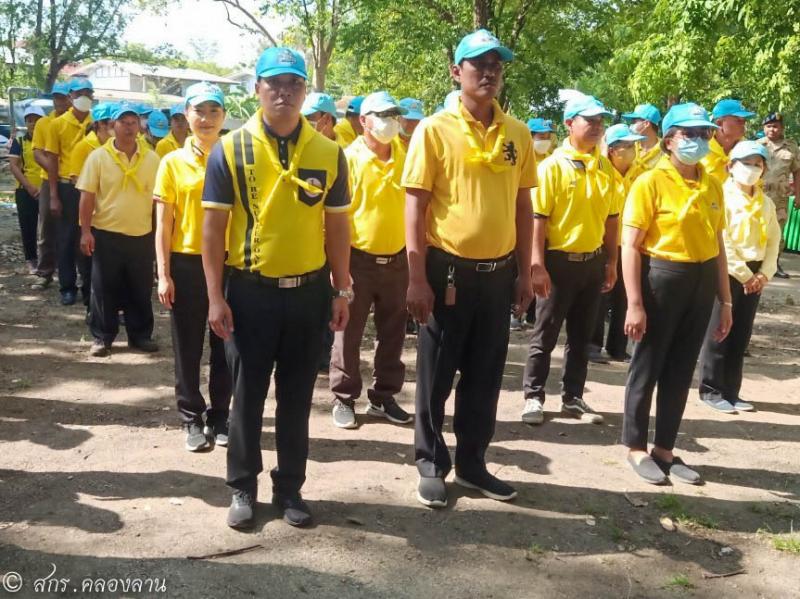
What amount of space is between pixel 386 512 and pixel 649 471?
5.48 ft

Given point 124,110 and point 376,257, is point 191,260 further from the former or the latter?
point 124,110

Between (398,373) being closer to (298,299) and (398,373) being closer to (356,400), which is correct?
(356,400)

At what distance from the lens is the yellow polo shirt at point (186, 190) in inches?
186

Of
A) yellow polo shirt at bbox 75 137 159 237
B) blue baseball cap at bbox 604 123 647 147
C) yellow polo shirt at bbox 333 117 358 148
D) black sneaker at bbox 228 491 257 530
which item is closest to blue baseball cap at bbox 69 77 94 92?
yellow polo shirt at bbox 75 137 159 237

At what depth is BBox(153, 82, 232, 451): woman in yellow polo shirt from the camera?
473cm

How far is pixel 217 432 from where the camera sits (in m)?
5.09

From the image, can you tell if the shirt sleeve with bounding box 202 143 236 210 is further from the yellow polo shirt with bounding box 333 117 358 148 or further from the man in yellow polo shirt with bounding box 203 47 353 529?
the yellow polo shirt with bounding box 333 117 358 148

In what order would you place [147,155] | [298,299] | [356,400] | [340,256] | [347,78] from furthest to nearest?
[347,78]
[147,155]
[356,400]
[340,256]
[298,299]

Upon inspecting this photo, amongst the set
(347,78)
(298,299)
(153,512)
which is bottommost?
(153,512)

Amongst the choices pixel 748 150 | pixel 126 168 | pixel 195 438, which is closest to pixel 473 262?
pixel 195 438

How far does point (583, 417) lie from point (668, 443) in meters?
1.06

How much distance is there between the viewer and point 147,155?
263 inches

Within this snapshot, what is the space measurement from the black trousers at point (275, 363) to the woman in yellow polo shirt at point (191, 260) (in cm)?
105

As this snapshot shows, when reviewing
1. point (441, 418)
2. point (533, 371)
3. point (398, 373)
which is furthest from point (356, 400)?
point (441, 418)
